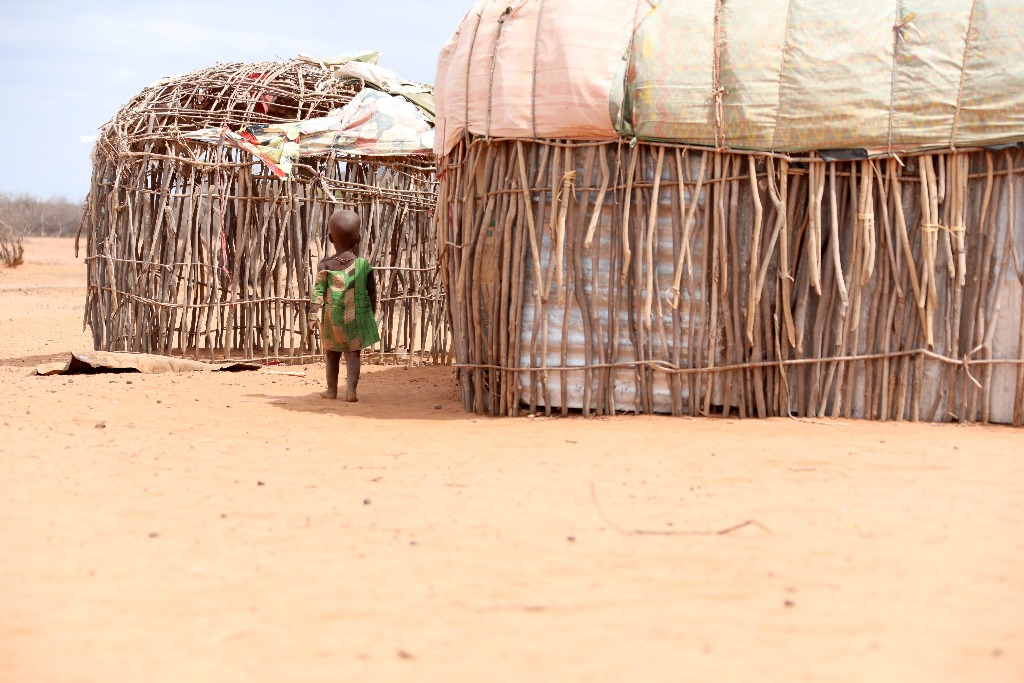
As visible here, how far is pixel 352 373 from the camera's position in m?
7.01

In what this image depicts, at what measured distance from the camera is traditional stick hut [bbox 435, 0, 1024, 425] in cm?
543

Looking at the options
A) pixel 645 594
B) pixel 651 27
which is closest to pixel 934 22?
pixel 651 27

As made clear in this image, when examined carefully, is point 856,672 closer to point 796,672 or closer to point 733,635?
point 796,672

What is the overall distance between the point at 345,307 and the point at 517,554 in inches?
161

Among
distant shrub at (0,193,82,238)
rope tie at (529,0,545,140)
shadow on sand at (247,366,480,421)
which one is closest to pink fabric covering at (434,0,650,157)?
rope tie at (529,0,545,140)

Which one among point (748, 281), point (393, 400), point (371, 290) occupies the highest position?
point (748, 281)

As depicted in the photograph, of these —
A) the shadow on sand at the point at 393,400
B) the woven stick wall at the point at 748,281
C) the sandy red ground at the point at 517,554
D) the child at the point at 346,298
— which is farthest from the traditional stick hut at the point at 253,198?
the sandy red ground at the point at 517,554

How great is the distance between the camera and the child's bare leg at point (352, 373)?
7.02m

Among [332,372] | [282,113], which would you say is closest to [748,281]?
[332,372]

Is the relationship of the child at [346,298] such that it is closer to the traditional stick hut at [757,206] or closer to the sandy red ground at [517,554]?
the traditional stick hut at [757,206]

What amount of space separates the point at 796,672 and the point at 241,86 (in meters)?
8.80

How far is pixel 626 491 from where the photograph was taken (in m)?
3.95

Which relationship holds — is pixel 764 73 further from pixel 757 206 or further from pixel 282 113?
pixel 282 113

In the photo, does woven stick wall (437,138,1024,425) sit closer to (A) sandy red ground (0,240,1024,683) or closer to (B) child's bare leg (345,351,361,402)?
(A) sandy red ground (0,240,1024,683)
